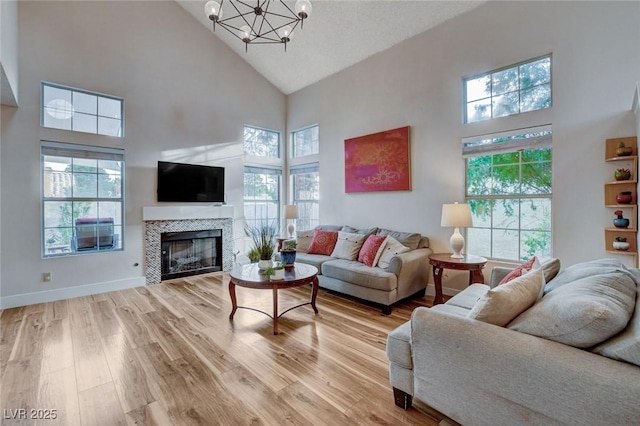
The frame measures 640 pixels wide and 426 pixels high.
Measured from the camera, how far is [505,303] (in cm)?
141

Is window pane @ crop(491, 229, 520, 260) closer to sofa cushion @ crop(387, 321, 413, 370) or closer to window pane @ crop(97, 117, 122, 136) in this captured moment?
sofa cushion @ crop(387, 321, 413, 370)

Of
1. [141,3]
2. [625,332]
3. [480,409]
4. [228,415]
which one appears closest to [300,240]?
[228,415]

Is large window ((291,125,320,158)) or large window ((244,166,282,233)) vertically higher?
large window ((291,125,320,158))

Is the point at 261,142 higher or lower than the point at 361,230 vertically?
higher

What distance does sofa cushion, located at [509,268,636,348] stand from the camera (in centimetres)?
114

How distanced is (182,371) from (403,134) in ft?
12.6

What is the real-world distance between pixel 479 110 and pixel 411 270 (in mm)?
2181

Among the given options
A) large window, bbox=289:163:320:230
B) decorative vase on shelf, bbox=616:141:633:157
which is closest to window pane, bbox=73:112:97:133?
large window, bbox=289:163:320:230

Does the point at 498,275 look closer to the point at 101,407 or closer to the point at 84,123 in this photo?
the point at 101,407

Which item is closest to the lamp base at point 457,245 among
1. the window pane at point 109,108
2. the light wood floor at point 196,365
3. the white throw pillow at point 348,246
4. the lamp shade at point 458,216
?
the lamp shade at point 458,216

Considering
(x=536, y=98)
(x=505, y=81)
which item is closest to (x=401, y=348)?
(x=536, y=98)

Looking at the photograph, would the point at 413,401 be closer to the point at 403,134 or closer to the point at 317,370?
the point at 317,370

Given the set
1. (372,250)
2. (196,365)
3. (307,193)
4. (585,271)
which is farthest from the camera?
(307,193)

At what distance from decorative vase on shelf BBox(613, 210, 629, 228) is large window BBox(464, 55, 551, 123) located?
4.16 feet
